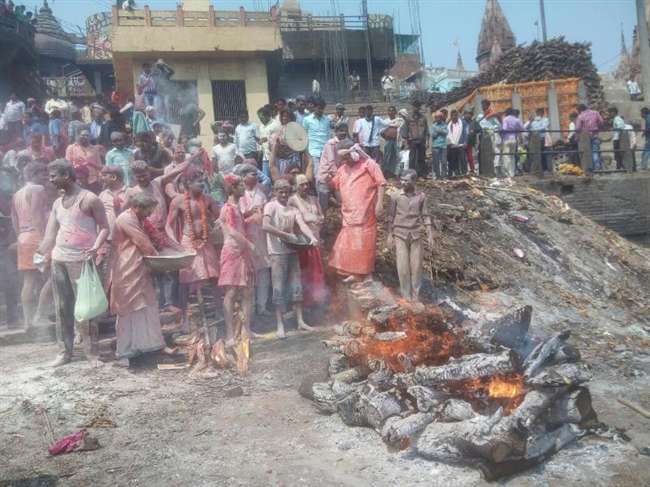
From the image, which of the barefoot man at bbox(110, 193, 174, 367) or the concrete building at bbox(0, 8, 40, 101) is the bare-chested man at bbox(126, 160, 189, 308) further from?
the concrete building at bbox(0, 8, 40, 101)

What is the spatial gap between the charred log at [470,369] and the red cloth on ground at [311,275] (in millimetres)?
3203

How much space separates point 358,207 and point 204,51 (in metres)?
15.0

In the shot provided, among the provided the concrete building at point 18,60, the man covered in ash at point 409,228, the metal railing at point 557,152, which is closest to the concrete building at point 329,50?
the concrete building at point 18,60

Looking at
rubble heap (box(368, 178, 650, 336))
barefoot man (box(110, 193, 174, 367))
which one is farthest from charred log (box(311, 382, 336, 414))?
rubble heap (box(368, 178, 650, 336))

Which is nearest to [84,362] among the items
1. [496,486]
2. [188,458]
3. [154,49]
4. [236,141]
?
[188,458]

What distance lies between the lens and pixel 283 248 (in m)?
8.02

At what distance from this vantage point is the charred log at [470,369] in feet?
16.8

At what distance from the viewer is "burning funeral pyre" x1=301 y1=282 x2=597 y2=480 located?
15.2 ft

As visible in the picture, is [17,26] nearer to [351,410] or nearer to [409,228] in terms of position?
[409,228]

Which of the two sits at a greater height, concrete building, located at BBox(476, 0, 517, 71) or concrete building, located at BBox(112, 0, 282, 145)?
concrete building, located at BBox(476, 0, 517, 71)

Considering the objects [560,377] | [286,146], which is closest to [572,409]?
[560,377]

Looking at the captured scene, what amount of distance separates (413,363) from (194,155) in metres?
4.05

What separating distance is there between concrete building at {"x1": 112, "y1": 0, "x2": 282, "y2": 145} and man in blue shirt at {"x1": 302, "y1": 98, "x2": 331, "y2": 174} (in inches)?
433

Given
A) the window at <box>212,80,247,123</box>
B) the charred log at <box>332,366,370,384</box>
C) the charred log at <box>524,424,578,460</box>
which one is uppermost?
the window at <box>212,80,247,123</box>
